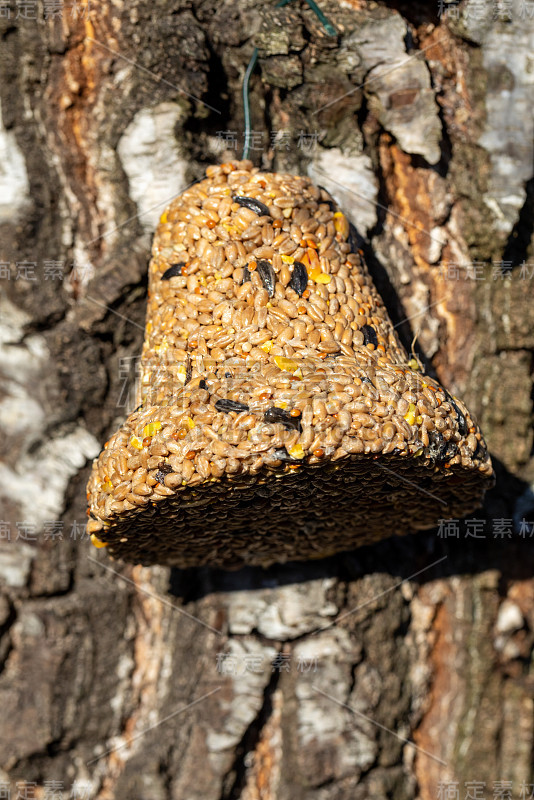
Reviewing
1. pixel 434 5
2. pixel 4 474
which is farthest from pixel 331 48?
pixel 4 474

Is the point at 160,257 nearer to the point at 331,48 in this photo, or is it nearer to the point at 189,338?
the point at 189,338

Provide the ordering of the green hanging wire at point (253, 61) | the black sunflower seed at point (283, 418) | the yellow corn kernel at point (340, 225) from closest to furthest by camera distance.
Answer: the black sunflower seed at point (283, 418)
the yellow corn kernel at point (340, 225)
the green hanging wire at point (253, 61)

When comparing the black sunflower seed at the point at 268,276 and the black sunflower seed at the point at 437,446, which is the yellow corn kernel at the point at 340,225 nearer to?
the black sunflower seed at the point at 268,276

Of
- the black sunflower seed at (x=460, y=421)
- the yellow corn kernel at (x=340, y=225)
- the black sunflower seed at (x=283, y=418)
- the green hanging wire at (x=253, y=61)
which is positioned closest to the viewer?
the black sunflower seed at (x=283, y=418)

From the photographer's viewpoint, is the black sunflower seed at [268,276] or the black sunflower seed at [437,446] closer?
the black sunflower seed at [437,446]

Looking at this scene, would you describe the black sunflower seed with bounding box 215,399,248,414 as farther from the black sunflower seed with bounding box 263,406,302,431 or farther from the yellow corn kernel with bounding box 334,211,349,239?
the yellow corn kernel with bounding box 334,211,349,239

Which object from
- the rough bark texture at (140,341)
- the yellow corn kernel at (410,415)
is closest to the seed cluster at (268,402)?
the yellow corn kernel at (410,415)

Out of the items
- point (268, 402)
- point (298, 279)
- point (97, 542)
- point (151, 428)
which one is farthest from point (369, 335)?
point (97, 542)

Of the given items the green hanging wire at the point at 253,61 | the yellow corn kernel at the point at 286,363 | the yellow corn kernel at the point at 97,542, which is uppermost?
the green hanging wire at the point at 253,61
